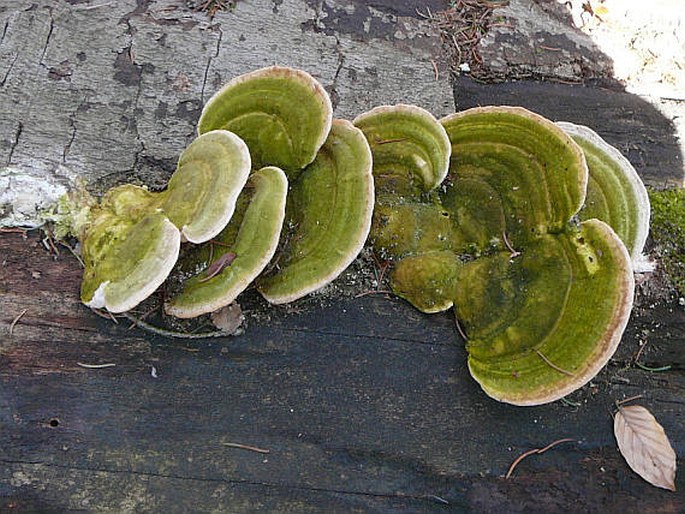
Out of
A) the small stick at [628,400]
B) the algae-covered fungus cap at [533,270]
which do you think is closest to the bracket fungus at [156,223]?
the algae-covered fungus cap at [533,270]

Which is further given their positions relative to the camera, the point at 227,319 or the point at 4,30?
the point at 4,30

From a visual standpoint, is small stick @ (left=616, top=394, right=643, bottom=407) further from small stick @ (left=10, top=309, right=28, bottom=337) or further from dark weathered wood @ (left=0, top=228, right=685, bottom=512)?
small stick @ (left=10, top=309, right=28, bottom=337)

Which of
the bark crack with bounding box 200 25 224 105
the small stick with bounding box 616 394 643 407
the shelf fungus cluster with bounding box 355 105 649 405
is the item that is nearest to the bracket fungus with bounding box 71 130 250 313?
the bark crack with bounding box 200 25 224 105

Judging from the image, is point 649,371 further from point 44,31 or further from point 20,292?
point 44,31

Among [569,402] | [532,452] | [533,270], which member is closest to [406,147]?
[533,270]

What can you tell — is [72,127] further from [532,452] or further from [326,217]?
[532,452]

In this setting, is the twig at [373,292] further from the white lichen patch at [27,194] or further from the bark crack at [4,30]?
the bark crack at [4,30]
